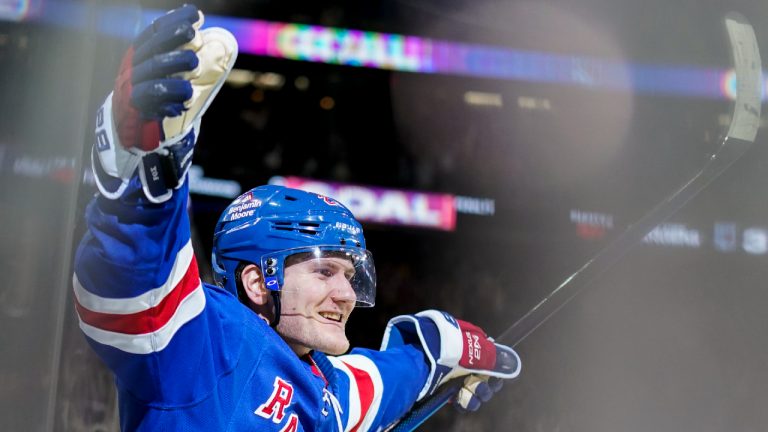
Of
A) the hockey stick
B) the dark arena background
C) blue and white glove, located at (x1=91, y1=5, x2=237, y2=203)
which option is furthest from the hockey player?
the dark arena background

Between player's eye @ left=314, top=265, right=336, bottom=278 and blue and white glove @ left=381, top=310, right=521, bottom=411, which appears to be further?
blue and white glove @ left=381, top=310, right=521, bottom=411

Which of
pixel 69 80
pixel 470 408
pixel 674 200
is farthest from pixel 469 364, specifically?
pixel 69 80

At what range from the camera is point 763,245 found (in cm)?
258

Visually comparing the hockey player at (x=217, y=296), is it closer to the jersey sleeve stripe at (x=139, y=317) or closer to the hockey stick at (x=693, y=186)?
the jersey sleeve stripe at (x=139, y=317)

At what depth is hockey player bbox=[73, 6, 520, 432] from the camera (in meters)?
0.67

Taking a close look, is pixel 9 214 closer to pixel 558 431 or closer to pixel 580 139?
pixel 558 431

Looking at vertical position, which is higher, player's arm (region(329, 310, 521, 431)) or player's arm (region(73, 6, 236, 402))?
player's arm (region(73, 6, 236, 402))

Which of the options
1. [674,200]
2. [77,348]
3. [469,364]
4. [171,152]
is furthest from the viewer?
[674,200]

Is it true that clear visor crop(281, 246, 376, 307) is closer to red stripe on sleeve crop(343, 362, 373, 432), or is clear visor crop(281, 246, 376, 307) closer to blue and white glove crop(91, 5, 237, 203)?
red stripe on sleeve crop(343, 362, 373, 432)

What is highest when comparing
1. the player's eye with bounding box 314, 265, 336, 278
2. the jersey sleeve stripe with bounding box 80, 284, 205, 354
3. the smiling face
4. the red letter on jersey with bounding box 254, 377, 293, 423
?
the jersey sleeve stripe with bounding box 80, 284, 205, 354

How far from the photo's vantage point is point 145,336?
793 mm

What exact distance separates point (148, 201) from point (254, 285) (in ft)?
1.48

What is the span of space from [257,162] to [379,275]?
0.60 metres

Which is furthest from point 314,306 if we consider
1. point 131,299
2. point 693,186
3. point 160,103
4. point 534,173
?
point 534,173
